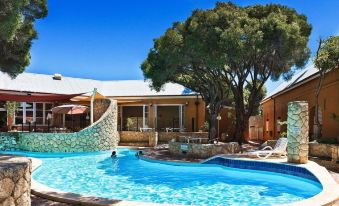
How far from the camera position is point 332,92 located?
57.7 ft

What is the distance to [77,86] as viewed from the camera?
107ft

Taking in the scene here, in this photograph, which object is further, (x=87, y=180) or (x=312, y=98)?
(x=312, y=98)

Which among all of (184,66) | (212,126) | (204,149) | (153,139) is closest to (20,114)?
(153,139)

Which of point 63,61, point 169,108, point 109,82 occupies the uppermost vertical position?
point 63,61

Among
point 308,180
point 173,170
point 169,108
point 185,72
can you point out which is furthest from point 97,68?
point 308,180

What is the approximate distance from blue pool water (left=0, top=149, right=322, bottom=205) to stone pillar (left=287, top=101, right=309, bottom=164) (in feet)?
3.20

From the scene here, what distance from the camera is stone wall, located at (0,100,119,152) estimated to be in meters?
21.2

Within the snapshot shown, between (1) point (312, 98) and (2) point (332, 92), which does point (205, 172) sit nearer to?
(2) point (332, 92)

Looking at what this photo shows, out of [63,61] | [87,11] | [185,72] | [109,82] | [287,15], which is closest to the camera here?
[287,15]

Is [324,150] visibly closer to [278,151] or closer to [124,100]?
[278,151]

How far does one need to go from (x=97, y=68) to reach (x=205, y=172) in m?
28.9

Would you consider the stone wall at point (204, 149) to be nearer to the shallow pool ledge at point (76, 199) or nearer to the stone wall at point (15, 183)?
the shallow pool ledge at point (76, 199)

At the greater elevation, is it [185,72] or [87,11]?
[87,11]

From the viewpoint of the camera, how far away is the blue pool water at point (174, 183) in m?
10.3
